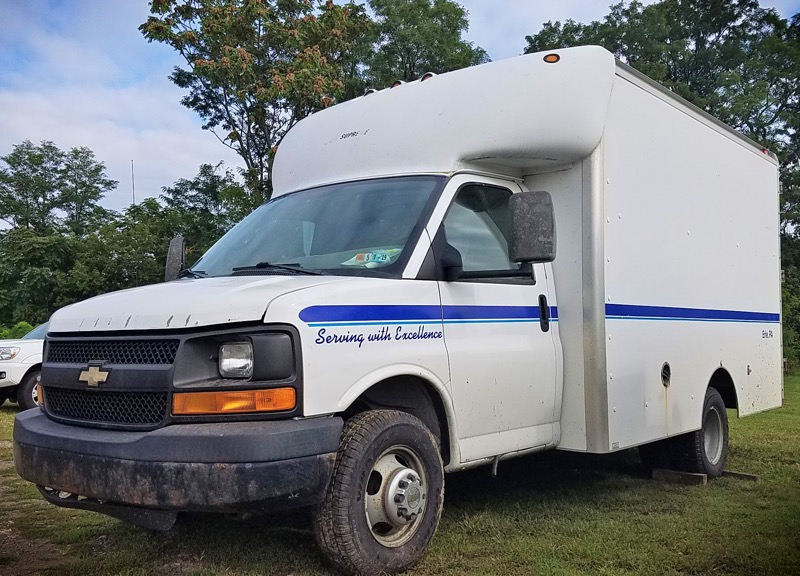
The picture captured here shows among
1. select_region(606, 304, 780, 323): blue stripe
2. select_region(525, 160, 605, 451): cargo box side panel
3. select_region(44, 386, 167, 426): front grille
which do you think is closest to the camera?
select_region(44, 386, 167, 426): front grille

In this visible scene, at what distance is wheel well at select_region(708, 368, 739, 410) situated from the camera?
6.90 metres

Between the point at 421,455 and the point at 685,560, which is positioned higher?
the point at 421,455

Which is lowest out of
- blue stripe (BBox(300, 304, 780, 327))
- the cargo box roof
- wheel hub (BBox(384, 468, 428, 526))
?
wheel hub (BBox(384, 468, 428, 526))

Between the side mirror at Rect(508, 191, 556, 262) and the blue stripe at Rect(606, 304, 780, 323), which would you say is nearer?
the side mirror at Rect(508, 191, 556, 262)

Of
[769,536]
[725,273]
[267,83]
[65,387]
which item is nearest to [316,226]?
[65,387]

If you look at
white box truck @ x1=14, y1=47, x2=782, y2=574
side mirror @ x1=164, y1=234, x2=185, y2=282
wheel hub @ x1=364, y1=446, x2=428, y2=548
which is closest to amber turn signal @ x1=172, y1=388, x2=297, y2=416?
white box truck @ x1=14, y1=47, x2=782, y2=574

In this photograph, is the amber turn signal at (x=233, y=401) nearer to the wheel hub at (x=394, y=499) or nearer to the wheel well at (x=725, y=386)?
the wheel hub at (x=394, y=499)

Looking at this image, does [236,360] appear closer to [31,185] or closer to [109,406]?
[109,406]

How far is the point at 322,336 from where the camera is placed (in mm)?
3641

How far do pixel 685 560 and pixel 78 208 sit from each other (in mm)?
40235

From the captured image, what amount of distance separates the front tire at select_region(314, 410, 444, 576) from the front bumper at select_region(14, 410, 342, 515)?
159 millimetres

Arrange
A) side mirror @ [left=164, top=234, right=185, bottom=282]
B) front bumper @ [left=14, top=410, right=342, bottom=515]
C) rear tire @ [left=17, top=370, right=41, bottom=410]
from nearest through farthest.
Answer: front bumper @ [left=14, top=410, right=342, bottom=515] → side mirror @ [left=164, top=234, right=185, bottom=282] → rear tire @ [left=17, top=370, right=41, bottom=410]

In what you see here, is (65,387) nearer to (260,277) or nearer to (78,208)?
(260,277)

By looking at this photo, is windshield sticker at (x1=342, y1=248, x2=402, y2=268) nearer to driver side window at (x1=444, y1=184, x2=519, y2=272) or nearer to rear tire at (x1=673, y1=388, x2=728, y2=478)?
driver side window at (x1=444, y1=184, x2=519, y2=272)
